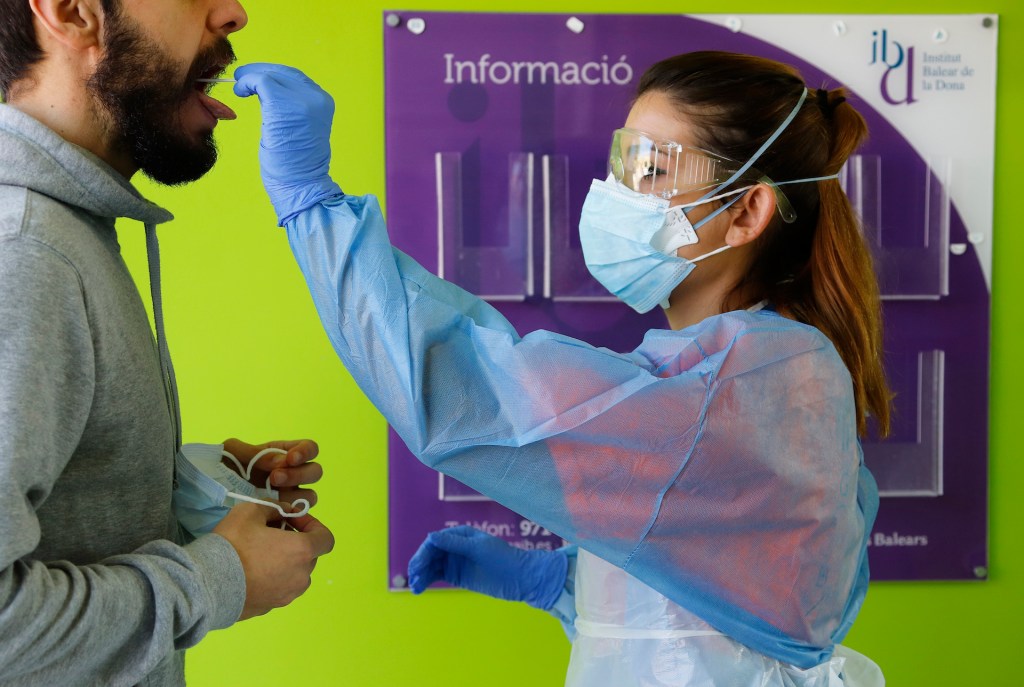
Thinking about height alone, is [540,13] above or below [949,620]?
above

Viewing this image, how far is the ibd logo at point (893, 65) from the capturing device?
179 centimetres

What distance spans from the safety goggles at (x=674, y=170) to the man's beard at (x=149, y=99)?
19.6 inches

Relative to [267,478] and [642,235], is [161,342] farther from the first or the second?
[642,235]

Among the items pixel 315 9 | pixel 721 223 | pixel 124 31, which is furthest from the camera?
pixel 315 9

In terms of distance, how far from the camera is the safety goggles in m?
1.13

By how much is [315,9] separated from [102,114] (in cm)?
91

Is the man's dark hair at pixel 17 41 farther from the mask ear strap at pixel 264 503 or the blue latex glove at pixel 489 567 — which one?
the blue latex glove at pixel 489 567

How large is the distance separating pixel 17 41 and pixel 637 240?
698 millimetres

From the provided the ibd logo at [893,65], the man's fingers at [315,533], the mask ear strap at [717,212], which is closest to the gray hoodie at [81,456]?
the man's fingers at [315,533]

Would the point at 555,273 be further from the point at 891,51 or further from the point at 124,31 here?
the point at 124,31

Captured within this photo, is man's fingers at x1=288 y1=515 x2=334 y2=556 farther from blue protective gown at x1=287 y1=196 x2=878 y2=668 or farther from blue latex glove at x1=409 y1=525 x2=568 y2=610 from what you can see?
blue latex glove at x1=409 y1=525 x2=568 y2=610

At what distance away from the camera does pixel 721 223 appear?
116cm

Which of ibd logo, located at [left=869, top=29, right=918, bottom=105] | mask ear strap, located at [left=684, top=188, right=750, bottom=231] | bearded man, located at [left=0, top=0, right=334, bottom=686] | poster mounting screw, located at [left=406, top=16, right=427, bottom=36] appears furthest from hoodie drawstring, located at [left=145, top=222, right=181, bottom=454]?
ibd logo, located at [left=869, top=29, right=918, bottom=105]

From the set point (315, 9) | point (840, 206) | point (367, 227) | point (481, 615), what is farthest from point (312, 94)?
point (481, 615)
